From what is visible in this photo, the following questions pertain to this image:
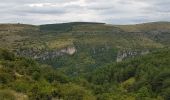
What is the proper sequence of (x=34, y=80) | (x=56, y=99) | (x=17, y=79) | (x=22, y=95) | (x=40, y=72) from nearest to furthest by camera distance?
(x=22, y=95), (x=56, y=99), (x=17, y=79), (x=34, y=80), (x=40, y=72)

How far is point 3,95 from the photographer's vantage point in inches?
3765

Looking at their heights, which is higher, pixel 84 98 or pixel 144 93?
pixel 84 98

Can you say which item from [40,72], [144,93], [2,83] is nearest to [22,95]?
[2,83]

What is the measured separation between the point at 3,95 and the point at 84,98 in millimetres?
33935

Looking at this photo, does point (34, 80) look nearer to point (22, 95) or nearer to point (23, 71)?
point (23, 71)

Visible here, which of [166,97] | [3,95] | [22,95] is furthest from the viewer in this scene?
[166,97]

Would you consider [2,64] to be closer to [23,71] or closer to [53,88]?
[23,71]

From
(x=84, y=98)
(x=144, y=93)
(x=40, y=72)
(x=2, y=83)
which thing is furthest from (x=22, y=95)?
(x=144, y=93)

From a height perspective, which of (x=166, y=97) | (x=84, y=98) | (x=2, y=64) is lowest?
(x=166, y=97)

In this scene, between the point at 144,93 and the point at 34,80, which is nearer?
the point at 34,80

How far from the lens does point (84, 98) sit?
410ft

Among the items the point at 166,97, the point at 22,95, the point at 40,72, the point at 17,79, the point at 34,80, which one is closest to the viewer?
the point at 22,95

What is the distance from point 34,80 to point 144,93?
7066cm

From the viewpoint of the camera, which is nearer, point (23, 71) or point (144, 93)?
point (23, 71)
